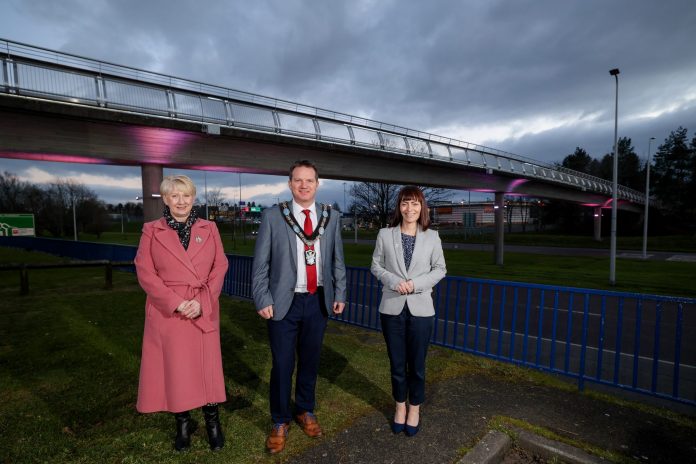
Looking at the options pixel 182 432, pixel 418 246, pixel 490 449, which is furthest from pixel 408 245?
pixel 182 432

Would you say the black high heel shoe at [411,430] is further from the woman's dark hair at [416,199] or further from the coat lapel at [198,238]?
the coat lapel at [198,238]

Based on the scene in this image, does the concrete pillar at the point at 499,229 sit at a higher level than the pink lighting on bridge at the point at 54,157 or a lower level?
lower

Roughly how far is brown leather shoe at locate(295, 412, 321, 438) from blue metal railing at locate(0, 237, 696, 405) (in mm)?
1425

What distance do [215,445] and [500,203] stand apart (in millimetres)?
23900

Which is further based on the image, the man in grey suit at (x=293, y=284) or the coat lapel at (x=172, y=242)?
the man in grey suit at (x=293, y=284)

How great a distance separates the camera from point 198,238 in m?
2.81

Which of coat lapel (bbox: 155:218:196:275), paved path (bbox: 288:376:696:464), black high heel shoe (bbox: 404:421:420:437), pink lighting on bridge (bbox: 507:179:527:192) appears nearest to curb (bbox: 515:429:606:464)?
paved path (bbox: 288:376:696:464)

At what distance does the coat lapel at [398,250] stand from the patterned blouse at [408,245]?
52 millimetres

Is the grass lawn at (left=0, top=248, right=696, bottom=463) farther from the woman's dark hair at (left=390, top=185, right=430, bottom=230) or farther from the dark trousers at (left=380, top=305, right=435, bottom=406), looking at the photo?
the woman's dark hair at (left=390, top=185, right=430, bottom=230)

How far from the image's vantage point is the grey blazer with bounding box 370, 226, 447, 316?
304cm

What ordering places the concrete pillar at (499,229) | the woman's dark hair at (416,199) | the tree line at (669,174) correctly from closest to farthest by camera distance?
the woman's dark hair at (416,199), the concrete pillar at (499,229), the tree line at (669,174)

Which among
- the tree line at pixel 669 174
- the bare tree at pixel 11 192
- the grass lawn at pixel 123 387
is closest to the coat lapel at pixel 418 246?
the grass lawn at pixel 123 387

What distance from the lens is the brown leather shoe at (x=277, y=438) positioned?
2854 mm

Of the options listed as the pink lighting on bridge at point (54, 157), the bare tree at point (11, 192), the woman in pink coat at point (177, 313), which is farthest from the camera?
the bare tree at point (11, 192)
